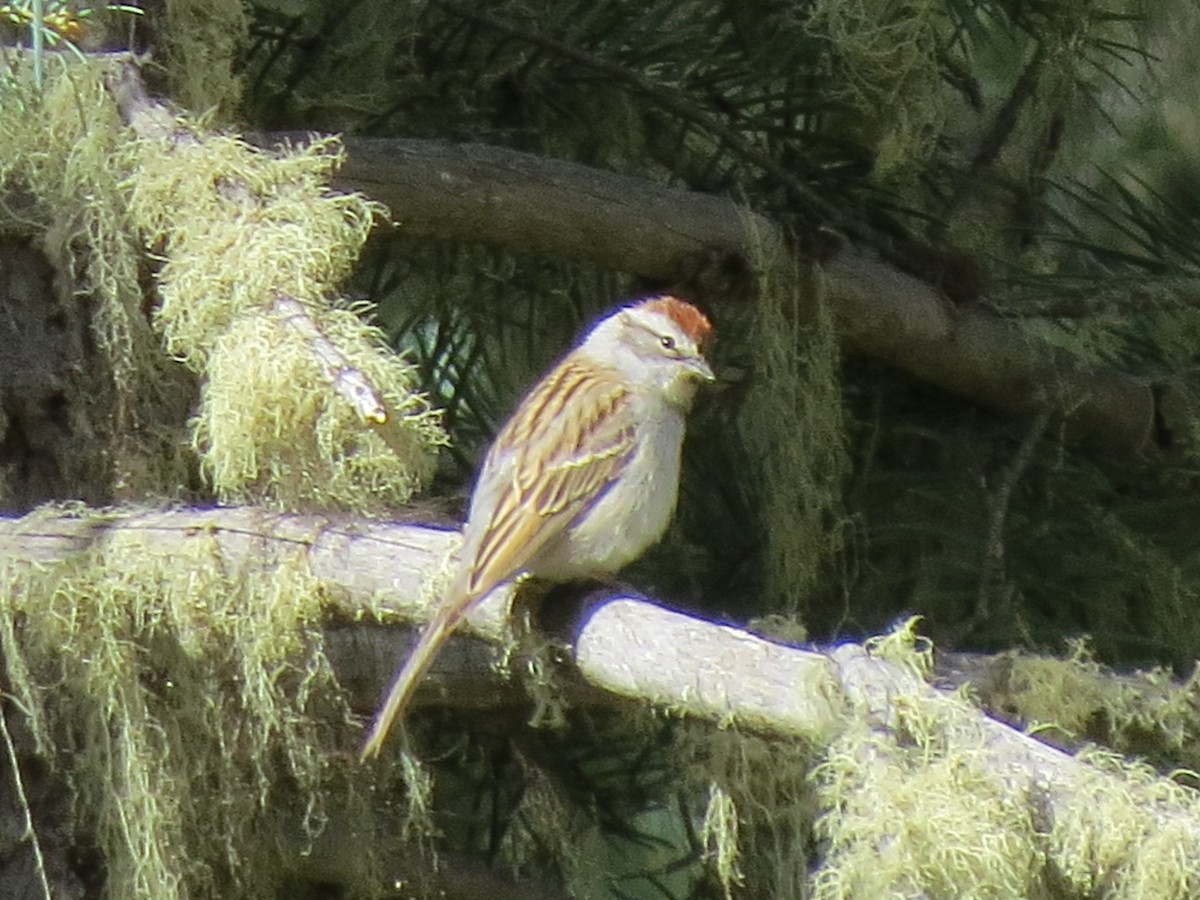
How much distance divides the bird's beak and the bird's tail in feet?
2.88

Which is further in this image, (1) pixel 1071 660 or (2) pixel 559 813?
(2) pixel 559 813

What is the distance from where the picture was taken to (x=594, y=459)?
353cm

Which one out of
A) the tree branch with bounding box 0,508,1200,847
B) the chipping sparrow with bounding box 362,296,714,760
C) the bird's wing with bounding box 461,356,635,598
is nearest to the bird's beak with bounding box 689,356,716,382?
the chipping sparrow with bounding box 362,296,714,760

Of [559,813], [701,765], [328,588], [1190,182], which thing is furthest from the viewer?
[1190,182]

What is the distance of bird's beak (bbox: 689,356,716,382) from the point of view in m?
3.68

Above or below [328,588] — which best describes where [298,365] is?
above

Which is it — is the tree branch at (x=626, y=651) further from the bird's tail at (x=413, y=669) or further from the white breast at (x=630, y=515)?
the white breast at (x=630, y=515)

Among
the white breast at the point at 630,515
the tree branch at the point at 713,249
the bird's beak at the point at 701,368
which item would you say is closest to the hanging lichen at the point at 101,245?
the tree branch at the point at 713,249

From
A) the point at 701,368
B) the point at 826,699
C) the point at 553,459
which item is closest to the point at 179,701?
the point at 553,459

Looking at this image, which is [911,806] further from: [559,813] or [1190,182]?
[1190,182]

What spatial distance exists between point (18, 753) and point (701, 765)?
1.01 m

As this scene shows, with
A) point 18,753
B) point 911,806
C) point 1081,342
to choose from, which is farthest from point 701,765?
point 1081,342

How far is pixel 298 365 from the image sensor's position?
260 centimetres

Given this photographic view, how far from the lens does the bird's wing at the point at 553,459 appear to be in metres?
3.22
